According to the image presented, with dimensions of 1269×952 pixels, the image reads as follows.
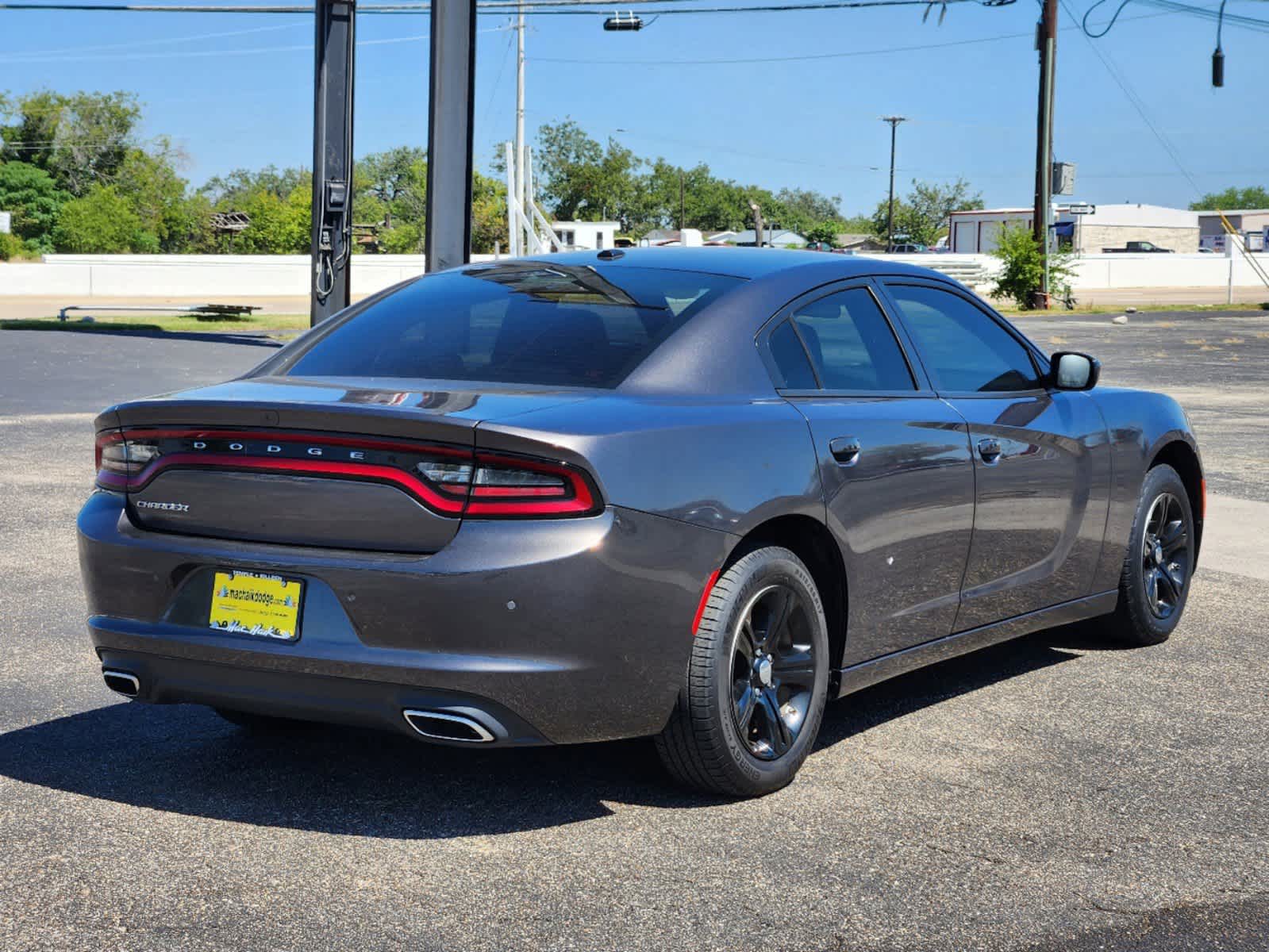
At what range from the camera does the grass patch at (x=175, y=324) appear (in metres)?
31.7

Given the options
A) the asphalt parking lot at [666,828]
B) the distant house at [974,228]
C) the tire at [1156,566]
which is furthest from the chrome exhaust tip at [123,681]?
the distant house at [974,228]

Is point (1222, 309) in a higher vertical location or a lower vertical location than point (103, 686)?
higher

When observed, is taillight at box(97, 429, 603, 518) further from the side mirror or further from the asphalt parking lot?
the side mirror

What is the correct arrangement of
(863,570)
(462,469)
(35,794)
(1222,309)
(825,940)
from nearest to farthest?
(825,940) < (462,469) < (35,794) < (863,570) < (1222,309)

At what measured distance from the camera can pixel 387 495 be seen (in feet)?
12.7

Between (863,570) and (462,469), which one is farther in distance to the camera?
(863,570)

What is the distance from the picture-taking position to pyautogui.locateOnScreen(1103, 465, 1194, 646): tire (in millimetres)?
6258

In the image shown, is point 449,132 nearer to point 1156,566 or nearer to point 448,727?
point 1156,566

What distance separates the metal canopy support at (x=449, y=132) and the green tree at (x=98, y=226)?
81.2m

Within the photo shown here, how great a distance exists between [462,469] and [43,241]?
99.7m

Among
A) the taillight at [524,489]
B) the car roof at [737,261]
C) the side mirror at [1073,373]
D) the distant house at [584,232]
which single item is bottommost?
the taillight at [524,489]

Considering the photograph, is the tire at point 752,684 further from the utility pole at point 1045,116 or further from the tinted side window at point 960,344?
the utility pole at point 1045,116

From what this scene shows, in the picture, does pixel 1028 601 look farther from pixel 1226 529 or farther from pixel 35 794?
pixel 1226 529

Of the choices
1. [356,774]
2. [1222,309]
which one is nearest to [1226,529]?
[356,774]
